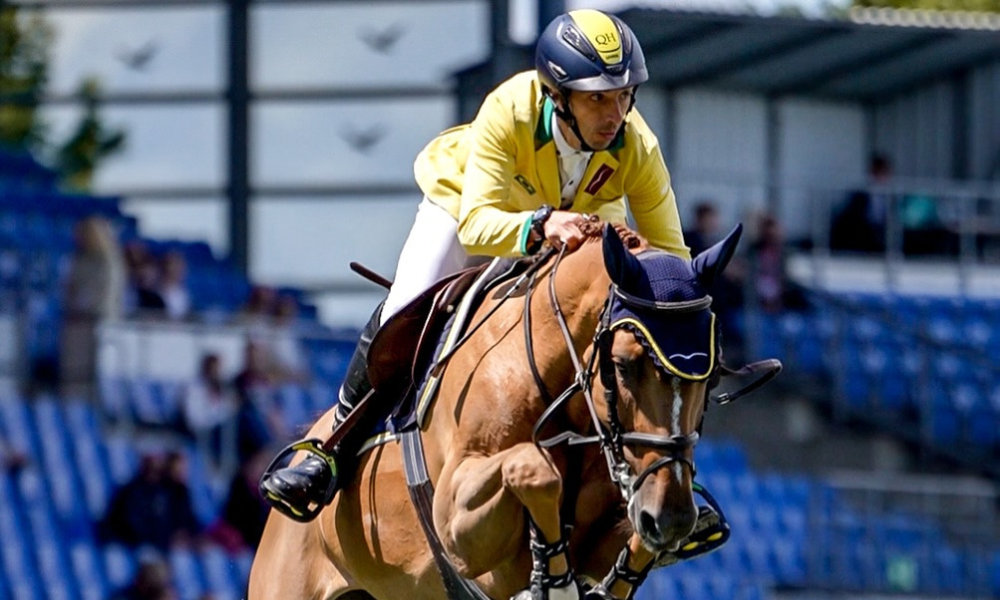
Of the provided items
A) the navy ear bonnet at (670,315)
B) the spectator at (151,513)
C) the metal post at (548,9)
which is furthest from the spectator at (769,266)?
the navy ear bonnet at (670,315)

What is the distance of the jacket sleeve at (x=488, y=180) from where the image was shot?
6.78 metres

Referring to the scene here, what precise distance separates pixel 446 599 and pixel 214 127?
15.2m

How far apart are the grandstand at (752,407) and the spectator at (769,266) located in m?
0.15

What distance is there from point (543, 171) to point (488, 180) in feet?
0.79

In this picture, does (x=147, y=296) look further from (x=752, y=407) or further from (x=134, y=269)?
(x=752, y=407)

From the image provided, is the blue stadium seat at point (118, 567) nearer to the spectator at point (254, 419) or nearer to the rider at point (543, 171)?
the spectator at point (254, 419)

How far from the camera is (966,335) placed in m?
18.6

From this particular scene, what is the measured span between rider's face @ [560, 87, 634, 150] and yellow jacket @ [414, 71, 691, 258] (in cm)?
18

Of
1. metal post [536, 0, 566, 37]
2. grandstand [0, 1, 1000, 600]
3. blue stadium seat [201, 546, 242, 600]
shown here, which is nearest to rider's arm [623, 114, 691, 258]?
grandstand [0, 1, 1000, 600]

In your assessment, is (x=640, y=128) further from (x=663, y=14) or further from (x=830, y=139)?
(x=830, y=139)

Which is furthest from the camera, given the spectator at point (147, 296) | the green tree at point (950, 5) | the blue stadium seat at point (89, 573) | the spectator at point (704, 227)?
the green tree at point (950, 5)

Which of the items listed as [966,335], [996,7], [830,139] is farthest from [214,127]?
[996,7]

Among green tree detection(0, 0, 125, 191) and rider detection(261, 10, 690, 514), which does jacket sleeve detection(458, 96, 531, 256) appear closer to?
rider detection(261, 10, 690, 514)

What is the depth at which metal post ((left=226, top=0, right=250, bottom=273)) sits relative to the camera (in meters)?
21.4
